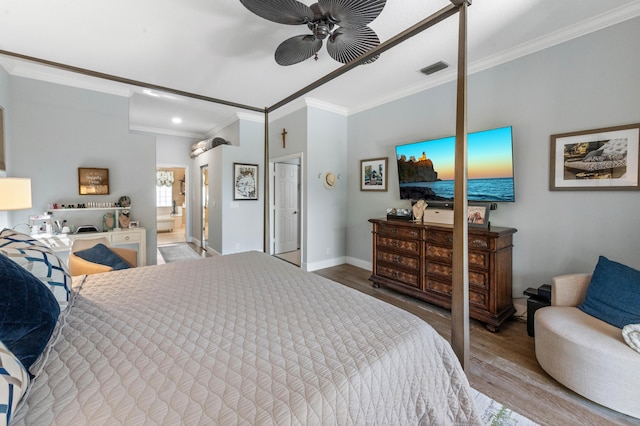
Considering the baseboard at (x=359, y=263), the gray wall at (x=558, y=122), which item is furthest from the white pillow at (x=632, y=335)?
the baseboard at (x=359, y=263)

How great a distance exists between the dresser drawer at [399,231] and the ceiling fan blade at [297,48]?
85.0 inches

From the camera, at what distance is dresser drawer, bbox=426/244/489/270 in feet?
8.70

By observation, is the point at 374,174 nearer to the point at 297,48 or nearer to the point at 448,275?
the point at 448,275

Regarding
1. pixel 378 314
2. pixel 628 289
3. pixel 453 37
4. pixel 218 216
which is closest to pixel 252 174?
pixel 218 216

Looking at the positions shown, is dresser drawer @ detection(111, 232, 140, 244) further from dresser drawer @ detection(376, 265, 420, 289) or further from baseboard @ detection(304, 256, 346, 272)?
dresser drawer @ detection(376, 265, 420, 289)

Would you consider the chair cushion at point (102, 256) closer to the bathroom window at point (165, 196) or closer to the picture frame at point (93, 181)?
the picture frame at point (93, 181)

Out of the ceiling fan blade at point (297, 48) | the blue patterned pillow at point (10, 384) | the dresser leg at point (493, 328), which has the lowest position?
the dresser leg at point (493, 328)

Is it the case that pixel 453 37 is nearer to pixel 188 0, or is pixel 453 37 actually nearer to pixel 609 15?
pixel 609 15

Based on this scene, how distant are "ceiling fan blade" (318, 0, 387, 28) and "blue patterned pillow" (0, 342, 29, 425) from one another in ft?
7.15

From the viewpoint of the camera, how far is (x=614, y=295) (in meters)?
1.96

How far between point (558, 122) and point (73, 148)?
572cm

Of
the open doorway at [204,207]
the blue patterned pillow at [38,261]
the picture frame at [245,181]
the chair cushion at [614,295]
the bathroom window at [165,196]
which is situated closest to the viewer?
the blue patterned pillow at [38,261]

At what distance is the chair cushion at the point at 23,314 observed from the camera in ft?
2.69

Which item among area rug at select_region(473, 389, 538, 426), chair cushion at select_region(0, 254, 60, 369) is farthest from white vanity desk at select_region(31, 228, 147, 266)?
area rug at select_region(473, 389, 538, 426)
